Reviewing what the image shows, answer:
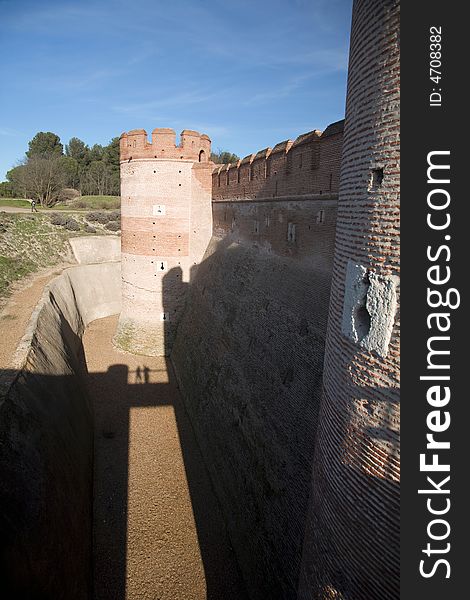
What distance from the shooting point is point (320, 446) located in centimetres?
475

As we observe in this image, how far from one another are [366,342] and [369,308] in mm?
341

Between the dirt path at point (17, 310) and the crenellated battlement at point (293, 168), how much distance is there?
25.9 feet

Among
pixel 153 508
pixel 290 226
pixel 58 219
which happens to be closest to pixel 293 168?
pixel 290 226

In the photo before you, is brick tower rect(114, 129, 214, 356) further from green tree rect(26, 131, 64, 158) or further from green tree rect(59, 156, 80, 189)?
green tree rect(26, 131, 64, 158)

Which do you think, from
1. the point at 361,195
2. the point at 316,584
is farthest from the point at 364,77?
the point at 316,584

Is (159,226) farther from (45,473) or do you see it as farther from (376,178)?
(376,178)

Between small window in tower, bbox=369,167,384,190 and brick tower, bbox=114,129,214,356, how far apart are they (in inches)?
530

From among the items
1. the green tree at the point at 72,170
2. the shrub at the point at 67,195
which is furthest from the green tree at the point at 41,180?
the green tree at the point at 72,170

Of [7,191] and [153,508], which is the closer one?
[153,508]

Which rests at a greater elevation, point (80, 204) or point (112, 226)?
point (80, 204)

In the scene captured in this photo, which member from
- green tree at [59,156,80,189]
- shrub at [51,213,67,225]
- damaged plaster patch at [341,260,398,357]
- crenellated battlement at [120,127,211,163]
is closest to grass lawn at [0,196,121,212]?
green tree at [59,156,80,189]

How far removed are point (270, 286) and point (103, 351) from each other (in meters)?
9.99

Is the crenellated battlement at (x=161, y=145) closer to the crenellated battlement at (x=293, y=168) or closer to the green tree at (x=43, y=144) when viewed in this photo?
the crenellated battlement at (x=293, y=168)

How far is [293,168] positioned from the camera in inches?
367
